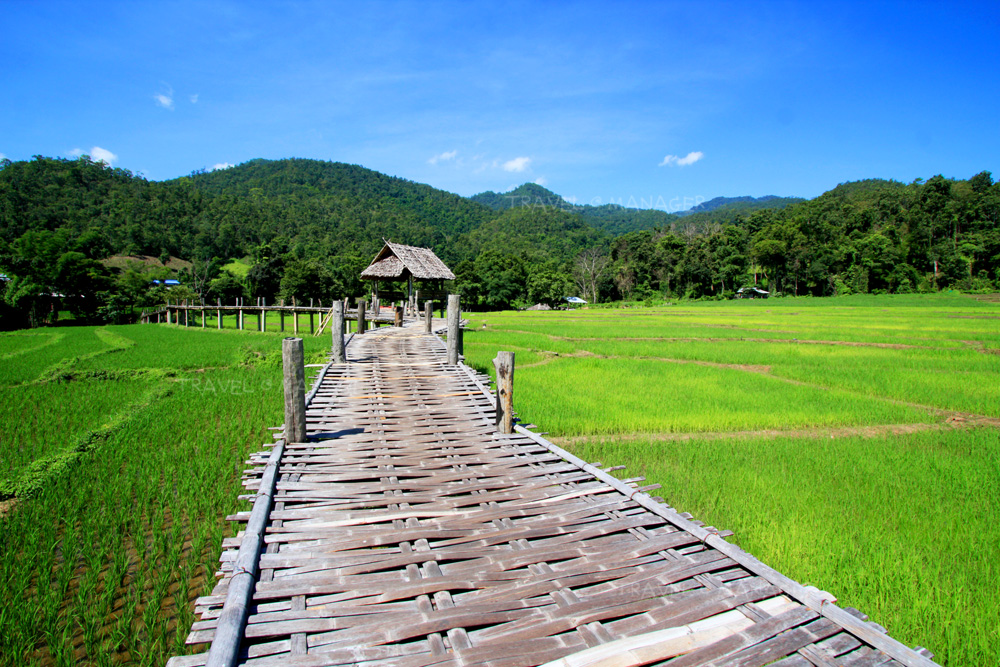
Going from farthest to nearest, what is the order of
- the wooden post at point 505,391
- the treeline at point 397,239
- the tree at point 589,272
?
the tree at point 589,272 → the treeline at point 397,239 → the wooden post at point 505,391

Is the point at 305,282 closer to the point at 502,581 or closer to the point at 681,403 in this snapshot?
the point at 681,403

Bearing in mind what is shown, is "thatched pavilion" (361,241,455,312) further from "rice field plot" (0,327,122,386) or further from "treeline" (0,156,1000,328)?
"treeline" (0,156,1000,328)

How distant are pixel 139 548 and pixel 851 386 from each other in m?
11.9

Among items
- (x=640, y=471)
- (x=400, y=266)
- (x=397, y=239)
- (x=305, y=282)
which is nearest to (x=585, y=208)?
(x=397, y=239)

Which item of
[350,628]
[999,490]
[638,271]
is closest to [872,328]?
[999,490]

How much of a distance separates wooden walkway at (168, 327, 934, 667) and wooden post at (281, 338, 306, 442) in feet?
1.43

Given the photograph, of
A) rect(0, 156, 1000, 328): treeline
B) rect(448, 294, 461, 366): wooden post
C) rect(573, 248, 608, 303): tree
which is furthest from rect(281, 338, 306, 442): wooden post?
rect(573, 248, 608, 303): tree

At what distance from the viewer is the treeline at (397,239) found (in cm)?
3381

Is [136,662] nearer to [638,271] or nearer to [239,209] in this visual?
[638,271]

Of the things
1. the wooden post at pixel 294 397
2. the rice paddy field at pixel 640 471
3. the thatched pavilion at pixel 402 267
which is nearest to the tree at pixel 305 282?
the thatched pavilion at pixel 402 267

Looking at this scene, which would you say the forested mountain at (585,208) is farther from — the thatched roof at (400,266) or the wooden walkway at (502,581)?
the wooden walkway at (502,581)

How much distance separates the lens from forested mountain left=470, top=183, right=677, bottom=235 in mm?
131387

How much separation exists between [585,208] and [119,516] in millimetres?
162045

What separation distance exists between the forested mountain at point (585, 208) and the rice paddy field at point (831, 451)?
116 metres
